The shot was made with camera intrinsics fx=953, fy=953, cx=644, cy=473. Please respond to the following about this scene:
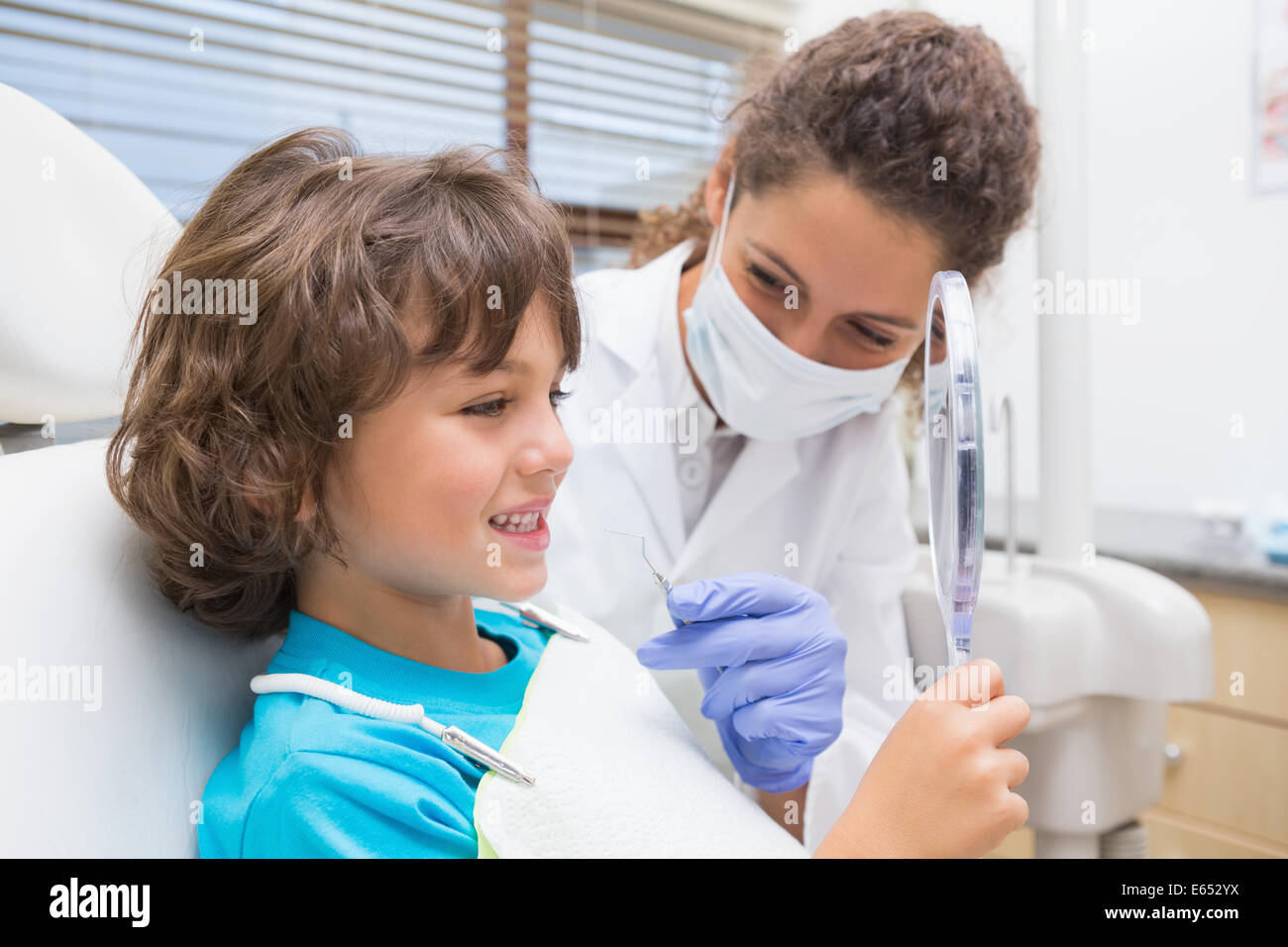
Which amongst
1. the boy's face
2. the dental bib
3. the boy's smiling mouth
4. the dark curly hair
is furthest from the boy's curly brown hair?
the dark curly hair

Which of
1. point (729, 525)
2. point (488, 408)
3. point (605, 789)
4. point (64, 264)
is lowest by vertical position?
point (605, 789)

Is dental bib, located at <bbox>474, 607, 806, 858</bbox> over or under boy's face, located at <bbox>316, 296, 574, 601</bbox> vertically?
under

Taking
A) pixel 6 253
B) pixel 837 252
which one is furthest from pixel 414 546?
pixel 837 252

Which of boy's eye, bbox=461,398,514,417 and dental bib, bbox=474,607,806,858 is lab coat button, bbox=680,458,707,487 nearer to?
dental bib, bbox=474,607,806,858

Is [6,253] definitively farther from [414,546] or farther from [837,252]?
[837,252]

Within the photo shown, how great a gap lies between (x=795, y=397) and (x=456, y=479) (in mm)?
549

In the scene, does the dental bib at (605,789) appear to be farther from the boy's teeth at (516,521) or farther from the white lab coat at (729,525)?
the white lab coat at (729,525)

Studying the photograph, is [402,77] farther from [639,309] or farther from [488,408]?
[488,408]

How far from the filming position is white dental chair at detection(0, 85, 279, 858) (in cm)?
61

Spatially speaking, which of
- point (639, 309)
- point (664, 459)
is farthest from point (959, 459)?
point (639, 309)

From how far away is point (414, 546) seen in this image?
2.43ft

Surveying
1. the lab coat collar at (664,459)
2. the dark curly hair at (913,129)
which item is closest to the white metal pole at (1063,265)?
the dark curly hair at (913,129)

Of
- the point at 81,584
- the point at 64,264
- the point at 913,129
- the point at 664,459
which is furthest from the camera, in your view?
the point at 664,459

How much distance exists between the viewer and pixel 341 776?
63 centimetres
